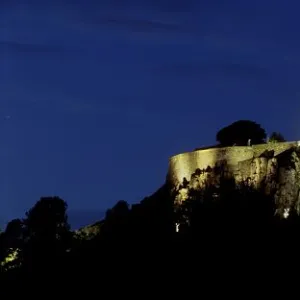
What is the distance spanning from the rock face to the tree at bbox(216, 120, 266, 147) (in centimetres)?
1982

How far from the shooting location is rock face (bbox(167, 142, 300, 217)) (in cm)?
6266

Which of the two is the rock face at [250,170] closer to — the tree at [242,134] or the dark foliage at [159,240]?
the dark foliage at [159,240]

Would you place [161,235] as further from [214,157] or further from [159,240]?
[214,157]

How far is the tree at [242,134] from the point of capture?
293ft

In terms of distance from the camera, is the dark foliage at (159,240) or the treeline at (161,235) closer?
the dark foliage at (159,240)

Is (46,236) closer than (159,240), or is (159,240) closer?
(159,240)

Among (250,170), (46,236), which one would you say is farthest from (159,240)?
(46,236)

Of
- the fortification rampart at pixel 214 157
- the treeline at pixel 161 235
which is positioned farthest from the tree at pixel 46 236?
the fortification rampart at pixel 214 157

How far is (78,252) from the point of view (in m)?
68.7

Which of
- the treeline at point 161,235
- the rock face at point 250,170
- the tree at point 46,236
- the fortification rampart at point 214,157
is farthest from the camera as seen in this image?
the tree at point 46,236

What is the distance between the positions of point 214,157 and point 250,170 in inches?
143

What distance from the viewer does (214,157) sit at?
222ft

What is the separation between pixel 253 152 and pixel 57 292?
21.0 meters

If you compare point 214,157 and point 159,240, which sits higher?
point 214,157
